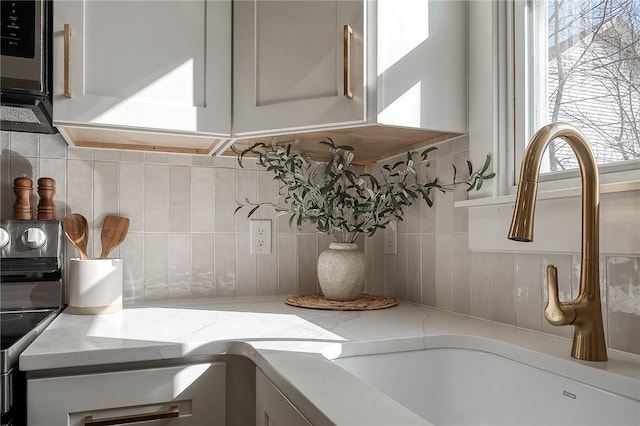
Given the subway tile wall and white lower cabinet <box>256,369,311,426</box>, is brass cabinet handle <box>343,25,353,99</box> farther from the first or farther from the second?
white lower cabinet <box>256,369,311,426</box>

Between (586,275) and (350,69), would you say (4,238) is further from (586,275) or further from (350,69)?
(586,275)

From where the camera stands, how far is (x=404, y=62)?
4.17 feet

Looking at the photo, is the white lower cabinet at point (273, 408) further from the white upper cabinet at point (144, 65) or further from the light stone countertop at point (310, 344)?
the white upper cabinet at point (144, 65)

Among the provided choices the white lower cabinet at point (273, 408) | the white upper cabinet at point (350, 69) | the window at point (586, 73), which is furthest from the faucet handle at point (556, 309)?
the white upper cabinet at point (350, 69)

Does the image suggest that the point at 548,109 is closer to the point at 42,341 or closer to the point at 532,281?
the point at 532,281

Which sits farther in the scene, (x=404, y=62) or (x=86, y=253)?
(x=86, y=253)

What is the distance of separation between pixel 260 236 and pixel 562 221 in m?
0.98

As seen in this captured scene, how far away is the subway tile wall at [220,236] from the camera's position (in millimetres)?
1379

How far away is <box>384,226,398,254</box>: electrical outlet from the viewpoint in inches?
66.8

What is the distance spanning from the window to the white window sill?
0.09 m

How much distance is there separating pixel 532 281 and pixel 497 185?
0.83 ft

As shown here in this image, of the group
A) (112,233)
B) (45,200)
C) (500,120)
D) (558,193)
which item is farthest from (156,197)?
(558,193)

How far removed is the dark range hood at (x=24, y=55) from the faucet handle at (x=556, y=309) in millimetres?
1143

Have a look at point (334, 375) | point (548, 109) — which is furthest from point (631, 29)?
point (334, 375)
